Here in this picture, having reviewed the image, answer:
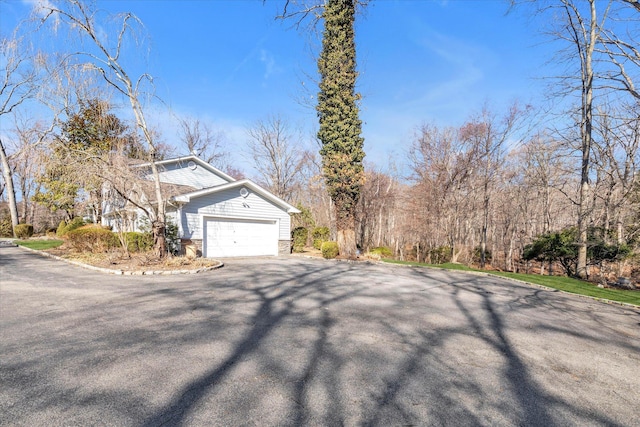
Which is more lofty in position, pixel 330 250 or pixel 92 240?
pixel 92 240

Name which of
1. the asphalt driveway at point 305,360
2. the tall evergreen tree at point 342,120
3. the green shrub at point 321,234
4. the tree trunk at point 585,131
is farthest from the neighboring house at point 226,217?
the tree trunk at point 585,131

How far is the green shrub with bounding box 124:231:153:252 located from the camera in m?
13.1

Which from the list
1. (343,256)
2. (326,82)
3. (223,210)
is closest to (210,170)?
(223,210)

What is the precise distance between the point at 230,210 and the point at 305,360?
1253cm

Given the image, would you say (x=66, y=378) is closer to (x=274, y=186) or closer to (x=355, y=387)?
(x=355, y=387)

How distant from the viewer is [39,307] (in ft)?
16.8

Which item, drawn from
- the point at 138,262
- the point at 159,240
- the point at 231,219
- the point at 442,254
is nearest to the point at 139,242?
the point at 159,240

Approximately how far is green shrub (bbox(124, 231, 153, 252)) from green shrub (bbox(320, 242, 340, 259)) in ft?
26.2

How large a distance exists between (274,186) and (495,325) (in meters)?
25.9

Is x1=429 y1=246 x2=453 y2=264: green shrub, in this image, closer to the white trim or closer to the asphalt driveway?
the white trim

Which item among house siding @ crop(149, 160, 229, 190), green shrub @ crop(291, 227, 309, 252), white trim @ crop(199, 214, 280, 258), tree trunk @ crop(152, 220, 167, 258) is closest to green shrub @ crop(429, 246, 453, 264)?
green shrub @ crop(291, 227, 309, 252)

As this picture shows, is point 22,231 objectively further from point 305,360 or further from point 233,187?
point 305,360

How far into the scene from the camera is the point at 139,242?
521 inches

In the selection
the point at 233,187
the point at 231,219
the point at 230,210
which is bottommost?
the point at 231,219
